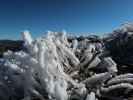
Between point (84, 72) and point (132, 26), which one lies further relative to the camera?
point (132, 26)

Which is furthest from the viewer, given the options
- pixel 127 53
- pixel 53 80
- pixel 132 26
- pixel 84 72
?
pixel 132 26

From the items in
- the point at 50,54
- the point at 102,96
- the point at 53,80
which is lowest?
the point at 102,96

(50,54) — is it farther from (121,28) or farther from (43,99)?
(121,28)

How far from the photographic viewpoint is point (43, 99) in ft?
11.2

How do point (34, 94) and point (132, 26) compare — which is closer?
point (34, 94)

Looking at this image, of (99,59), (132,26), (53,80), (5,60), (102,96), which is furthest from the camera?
(132,26)

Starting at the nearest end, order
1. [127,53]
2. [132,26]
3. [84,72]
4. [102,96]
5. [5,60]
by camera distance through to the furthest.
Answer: [102,96] < [5,60] < [84,72] < [127,53] < [132,26]

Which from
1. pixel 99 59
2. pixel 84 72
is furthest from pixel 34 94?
pixel 99 59

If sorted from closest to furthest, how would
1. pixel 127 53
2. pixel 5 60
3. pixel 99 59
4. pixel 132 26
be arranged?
pixel 5 60, pixel 99 59, pixel 127 53, pixel 132 26

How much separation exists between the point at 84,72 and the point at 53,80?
1.00m

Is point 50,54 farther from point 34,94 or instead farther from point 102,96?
point 102,96

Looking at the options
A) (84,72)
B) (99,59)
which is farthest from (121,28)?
(84,72)

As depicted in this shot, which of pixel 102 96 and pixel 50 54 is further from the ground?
pixel 50 54

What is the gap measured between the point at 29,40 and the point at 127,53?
204 cm
